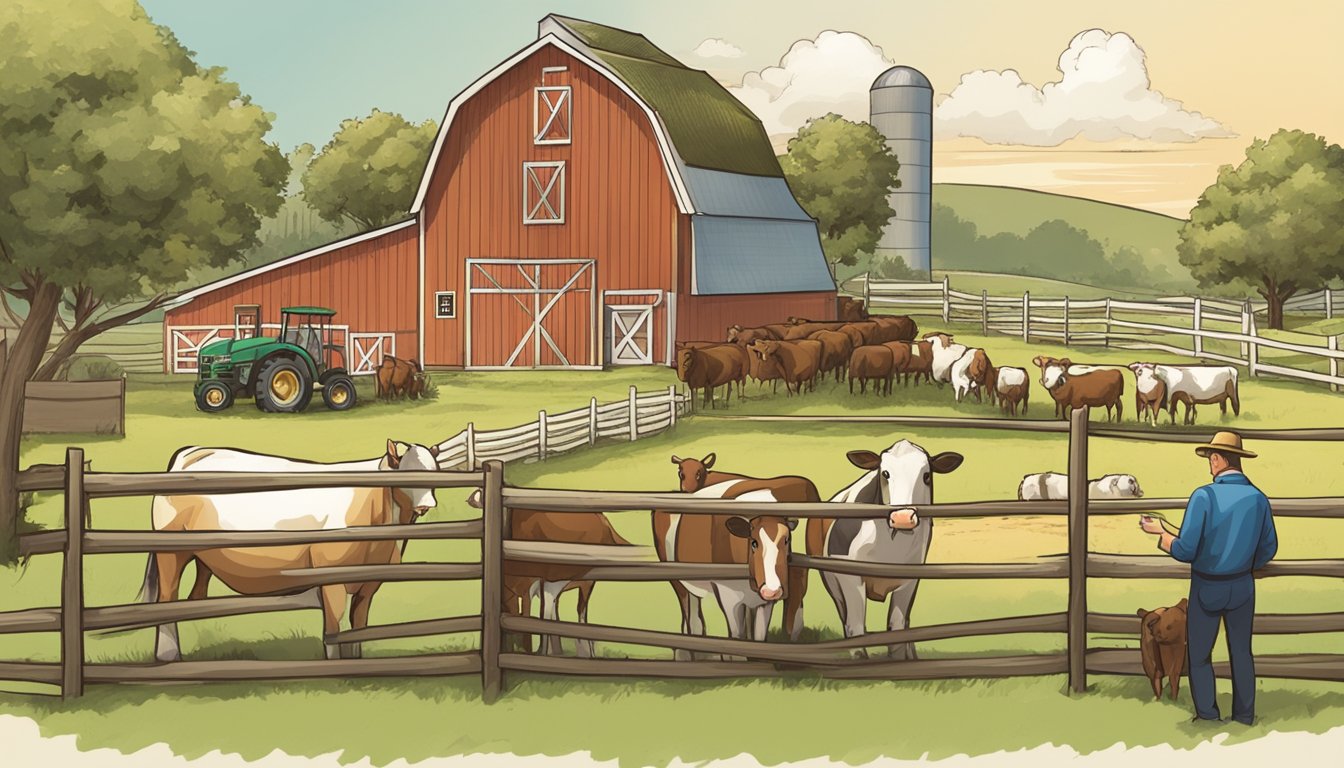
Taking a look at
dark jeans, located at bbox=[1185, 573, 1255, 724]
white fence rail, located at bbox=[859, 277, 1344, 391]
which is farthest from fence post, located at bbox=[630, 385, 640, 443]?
white fence rail, located at bbox=[859, 277, 1344, 391]

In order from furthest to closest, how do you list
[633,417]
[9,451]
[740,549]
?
[633,417]
[9,451]
[740,549]

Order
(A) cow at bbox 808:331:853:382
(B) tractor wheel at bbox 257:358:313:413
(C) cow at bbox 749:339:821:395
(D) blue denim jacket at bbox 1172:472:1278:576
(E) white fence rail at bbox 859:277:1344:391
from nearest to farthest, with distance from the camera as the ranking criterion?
(D) blue denim jacket at bbox 1172:472:1278:576 < (B) tractor wheel at bbox 257:358:313:413 < (C) cow at bbox 749:339:821:395 < (A) cow at bbox 808:331:853:382 < (E) white fence rail at bbox 859:277:1344:391

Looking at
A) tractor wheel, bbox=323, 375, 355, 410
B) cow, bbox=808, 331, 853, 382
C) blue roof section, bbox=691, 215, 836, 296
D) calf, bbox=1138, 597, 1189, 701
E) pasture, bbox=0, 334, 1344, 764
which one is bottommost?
pasture, bbox=0, 334, 1344, 764

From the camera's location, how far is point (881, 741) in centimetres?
735

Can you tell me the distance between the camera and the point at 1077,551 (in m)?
7.71

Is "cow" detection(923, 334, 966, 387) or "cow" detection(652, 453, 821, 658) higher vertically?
"cow" detection(923, 334, 966, 387)

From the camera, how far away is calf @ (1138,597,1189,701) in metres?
7.57

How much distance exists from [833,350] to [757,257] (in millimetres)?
7965

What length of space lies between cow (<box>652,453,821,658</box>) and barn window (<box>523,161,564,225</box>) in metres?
20.8

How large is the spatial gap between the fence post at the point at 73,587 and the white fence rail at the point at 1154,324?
22.8 m

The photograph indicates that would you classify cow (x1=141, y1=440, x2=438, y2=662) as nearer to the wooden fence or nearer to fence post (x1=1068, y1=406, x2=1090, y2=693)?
the wooden fence

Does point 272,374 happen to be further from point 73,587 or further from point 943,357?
point 73,587

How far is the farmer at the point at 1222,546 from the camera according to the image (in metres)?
7.12

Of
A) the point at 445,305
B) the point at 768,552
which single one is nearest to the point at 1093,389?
the point at 445,305
